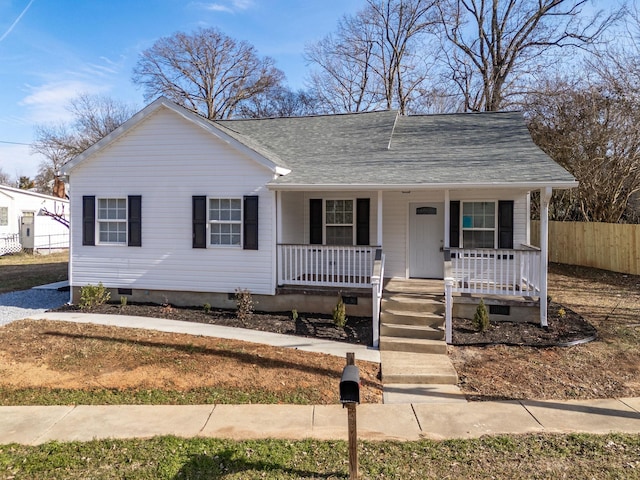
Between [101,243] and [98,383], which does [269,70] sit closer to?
[101,243]

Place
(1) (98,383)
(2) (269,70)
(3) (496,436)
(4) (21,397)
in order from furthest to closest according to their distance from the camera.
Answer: (2) (269,70) < (1) (98,383) < (4) (21,397) < (3) (496,436)

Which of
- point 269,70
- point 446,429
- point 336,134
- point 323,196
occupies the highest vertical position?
point 269,70

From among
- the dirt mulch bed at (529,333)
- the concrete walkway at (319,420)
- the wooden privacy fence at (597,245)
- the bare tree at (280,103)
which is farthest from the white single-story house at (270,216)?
the bare tree at (280,103)

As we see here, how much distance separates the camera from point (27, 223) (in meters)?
24.8

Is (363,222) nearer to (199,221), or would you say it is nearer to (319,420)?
(199,221)

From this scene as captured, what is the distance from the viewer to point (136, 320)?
30.6ft

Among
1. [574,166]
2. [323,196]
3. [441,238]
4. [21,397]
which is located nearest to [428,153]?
[441,238]

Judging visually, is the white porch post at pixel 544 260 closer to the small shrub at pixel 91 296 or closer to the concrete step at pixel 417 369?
the concrete step at pixel 417 369

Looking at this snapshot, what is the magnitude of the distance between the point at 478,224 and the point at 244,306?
6.07 m

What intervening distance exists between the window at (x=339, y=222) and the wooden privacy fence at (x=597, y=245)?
426 inches

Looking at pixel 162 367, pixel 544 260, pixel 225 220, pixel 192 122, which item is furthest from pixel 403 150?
pixel 162 367

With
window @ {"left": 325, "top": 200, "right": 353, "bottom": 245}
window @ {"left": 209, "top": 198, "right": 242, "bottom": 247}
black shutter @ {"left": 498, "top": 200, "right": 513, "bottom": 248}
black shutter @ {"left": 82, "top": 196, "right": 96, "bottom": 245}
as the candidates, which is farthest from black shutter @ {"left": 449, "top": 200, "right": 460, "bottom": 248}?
black shutter @ {"left": 82, "top": 196, "right": 96, "bottom": 245}

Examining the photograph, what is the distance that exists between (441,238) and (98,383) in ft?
27.5

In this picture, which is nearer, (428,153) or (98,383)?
(98,383)
